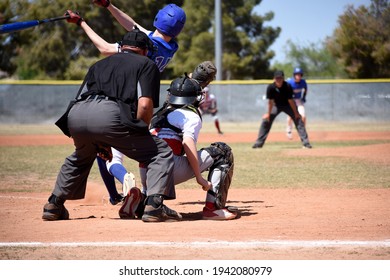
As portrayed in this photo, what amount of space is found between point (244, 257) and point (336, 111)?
3117 cm

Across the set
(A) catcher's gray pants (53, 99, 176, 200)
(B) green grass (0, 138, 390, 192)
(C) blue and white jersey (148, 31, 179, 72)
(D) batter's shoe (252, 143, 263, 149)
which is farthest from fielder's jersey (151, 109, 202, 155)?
(D) batter's shoe (252, 143, 263, 149)

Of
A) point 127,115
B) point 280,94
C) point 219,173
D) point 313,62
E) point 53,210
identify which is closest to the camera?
point 127,115

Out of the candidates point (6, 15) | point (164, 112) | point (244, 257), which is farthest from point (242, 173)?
point (6, 15)

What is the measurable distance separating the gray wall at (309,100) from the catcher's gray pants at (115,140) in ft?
91.2

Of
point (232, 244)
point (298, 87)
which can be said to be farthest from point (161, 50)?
point (298, 87)

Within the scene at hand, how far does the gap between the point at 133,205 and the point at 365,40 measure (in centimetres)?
3544

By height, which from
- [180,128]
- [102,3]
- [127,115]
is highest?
[102,3]

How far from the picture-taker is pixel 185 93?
7762mm

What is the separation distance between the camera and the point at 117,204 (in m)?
9.48

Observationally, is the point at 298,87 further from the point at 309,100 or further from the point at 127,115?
the point at 127,115

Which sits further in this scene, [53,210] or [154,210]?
[53,210]

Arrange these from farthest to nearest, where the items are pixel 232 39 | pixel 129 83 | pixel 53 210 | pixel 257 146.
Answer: pixel 232 39 → pixel 257 146 → pixel 53 210 → pixel 129 83

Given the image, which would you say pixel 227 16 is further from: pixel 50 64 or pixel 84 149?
pixel 84 149

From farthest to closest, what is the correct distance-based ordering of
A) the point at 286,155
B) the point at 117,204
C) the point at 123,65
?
the point at 286,155 → the point at 117,204 → the point at 123,65
